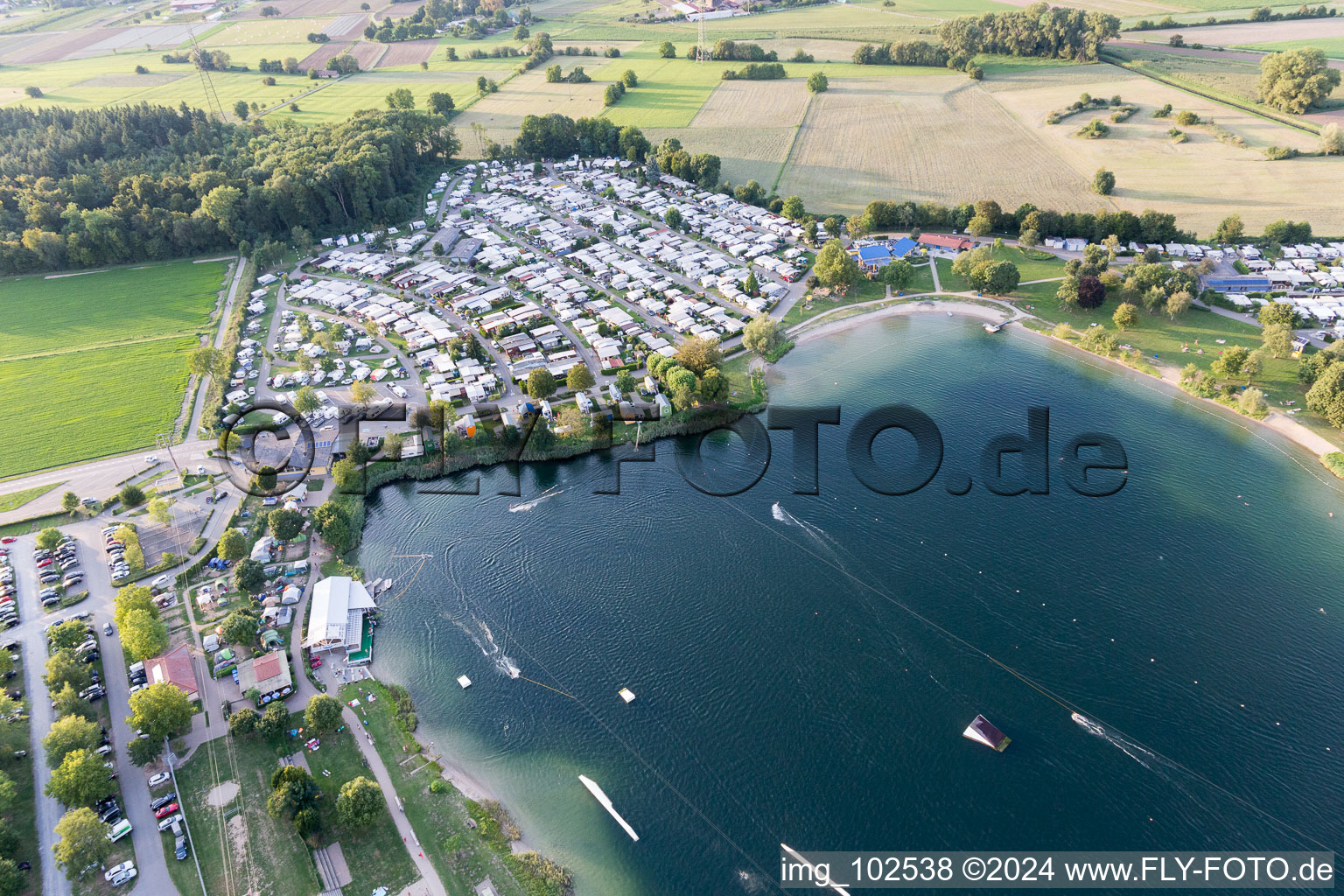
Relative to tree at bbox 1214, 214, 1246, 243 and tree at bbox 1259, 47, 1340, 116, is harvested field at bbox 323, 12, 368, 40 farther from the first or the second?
tree at bbox 1259, 47, 1340, 116

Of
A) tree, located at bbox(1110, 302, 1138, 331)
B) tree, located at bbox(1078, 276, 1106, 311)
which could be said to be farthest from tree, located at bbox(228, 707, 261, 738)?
tree, located at bbox(1078, 276, 1106, 311)

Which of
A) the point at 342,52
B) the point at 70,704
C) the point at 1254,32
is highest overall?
the point at 342,52

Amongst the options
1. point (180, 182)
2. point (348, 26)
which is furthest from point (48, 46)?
point (180, 182)

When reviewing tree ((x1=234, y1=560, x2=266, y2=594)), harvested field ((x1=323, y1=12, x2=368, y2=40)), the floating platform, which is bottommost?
the floating platform

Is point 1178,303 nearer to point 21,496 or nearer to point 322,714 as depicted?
point 322,714

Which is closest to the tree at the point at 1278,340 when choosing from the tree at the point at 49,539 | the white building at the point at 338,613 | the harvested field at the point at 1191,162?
the harvested field at the point at 1191,162
